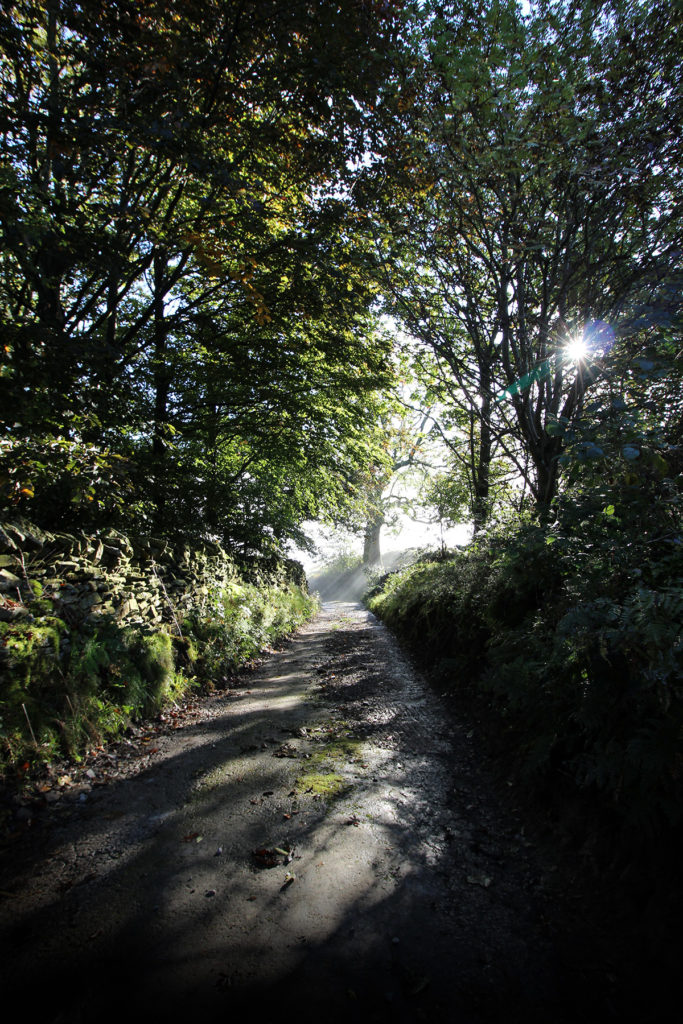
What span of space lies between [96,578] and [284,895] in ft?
13.2

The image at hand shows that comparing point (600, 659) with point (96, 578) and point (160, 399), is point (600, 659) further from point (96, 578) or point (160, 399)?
point (160, 399)

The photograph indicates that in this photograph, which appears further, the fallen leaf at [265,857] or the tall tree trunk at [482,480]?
the tall tree trunk at [482,480]

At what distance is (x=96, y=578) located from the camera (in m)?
5.22

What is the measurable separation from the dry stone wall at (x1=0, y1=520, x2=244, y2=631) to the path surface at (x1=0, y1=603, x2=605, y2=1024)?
1.57m

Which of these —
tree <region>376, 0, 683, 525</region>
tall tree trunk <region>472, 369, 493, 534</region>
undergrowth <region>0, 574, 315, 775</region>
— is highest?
tree <region>376, 0, 683, 525</region>

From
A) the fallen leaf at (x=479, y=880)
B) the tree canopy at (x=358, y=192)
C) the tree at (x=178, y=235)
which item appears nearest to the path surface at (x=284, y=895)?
the fallen leaf at (x=479, y=880)

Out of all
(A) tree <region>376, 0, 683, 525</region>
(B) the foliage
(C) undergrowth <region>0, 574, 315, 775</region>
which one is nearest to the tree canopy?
(A) tree <region>376, 0, 683, 525</region>

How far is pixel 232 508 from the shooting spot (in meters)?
10.7

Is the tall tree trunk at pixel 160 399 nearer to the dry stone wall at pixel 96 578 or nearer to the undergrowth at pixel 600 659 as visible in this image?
the dry stone wall at pixel 96 578

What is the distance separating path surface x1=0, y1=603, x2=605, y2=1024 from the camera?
192 cm

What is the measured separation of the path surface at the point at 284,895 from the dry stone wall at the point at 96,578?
1572 millimetres

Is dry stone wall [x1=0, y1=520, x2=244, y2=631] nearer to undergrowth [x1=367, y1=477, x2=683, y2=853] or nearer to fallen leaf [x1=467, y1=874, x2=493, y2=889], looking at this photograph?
fallen leaf [x1=467, y1=874, x2=493, y2=889]

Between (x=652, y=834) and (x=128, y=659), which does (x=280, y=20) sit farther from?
(x=652, y=834)

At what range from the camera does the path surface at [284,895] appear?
1.92 m
